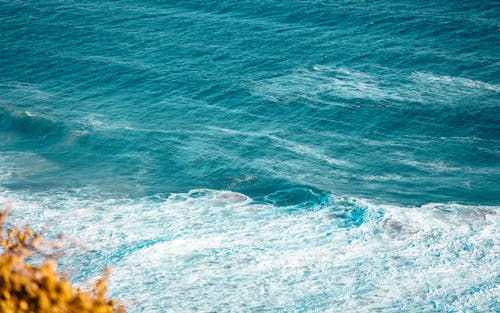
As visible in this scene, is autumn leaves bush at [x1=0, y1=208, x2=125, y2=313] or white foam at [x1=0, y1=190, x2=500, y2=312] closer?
autumn leaves bush at [x1=0, y1=208, x2=125, y2=313]

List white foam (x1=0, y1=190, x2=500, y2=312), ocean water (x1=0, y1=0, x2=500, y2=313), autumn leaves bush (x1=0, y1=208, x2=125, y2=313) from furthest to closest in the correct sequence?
ocean water (x1=0, y1=0, x2=500, y2=313) < white foam (x1=0, y1=190, x2=500, y2=312) < autumn leaves bush (x1=0, y1=208, x2=125, y2=313)

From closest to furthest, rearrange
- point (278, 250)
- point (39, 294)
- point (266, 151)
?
point (39, 294), point (278, 250), point (266, 151)

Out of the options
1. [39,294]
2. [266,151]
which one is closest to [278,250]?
[266,151]

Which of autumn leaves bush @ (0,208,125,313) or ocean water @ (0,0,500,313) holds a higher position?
autumn leaves bush @ (0,208,125,313)

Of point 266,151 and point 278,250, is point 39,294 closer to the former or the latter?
point 278,250

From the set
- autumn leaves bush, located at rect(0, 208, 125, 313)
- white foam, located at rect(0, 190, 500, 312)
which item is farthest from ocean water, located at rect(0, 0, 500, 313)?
autumn leaves bush, located at rect(0, 208, 125, 313)

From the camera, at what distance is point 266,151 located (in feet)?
88.6

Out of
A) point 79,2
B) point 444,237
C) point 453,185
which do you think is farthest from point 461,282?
point 79,2

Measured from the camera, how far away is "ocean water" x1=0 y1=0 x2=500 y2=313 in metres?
17.7

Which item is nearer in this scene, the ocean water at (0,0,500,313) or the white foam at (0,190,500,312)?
the white foam at (0,190,500,312)

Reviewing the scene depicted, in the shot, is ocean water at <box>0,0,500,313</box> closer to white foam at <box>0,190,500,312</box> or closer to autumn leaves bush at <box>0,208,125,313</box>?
white foam at <box>0,190,500,312</box>

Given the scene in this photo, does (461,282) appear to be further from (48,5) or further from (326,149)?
(48,5)

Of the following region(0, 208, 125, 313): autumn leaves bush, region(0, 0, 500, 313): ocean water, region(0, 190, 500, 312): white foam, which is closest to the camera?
region(0, 208, 125, 313): autumn leaves bush

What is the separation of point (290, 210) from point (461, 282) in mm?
7281
